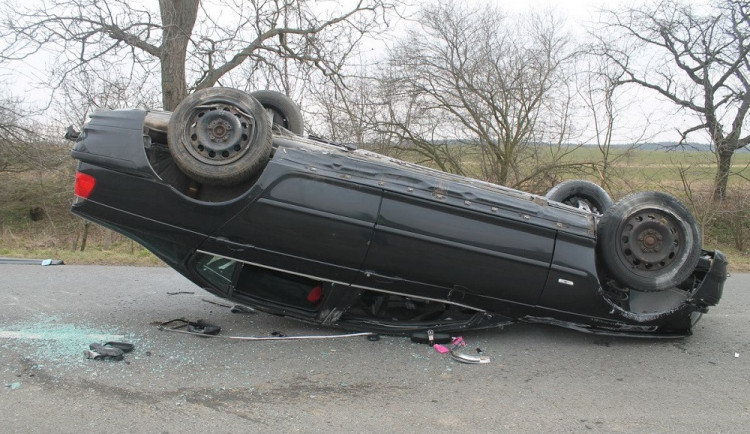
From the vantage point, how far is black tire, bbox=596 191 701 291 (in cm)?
423

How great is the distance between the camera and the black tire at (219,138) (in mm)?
3902

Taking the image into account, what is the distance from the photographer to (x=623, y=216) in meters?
4.21

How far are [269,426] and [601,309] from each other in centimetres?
271

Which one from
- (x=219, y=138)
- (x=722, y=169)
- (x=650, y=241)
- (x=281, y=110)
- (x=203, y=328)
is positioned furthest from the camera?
(x=722, y=169)

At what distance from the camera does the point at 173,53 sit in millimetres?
11148

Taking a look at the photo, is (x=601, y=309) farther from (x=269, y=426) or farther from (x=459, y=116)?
(x=459, y=116)

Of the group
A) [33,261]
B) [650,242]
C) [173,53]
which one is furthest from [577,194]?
[173,53]

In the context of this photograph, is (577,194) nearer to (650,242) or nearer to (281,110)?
(650,242)

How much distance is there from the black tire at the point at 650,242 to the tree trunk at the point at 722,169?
431 inches

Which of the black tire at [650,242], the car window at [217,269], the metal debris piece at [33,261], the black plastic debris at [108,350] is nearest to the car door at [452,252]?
the black tire at [650,242]

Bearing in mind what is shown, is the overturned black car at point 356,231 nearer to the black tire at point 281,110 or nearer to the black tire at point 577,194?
the black tire at point 281,110

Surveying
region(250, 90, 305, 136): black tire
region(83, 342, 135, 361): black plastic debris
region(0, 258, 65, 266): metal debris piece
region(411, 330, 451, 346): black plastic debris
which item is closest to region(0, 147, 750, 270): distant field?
region(0, 258, 65, 266): metal debris piece

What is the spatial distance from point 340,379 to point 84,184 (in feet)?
7.38

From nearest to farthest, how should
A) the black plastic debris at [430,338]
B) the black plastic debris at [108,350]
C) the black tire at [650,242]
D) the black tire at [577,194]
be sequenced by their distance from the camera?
the black plastic debris at [108,350] → the black tire at [650,242] → the black plastic debris at [430,338] → the black tire at [577,194]
